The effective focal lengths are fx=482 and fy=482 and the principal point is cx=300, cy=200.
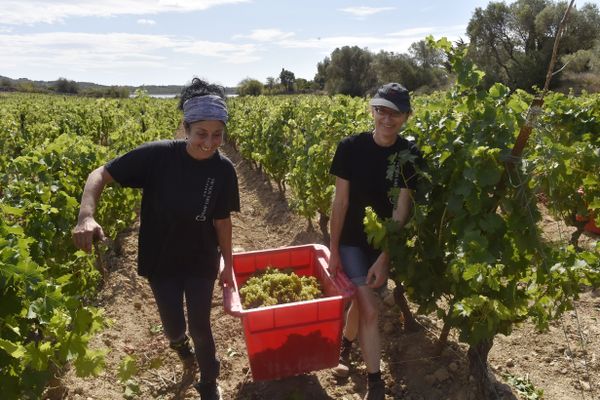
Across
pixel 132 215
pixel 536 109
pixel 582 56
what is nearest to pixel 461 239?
pixel 536 109

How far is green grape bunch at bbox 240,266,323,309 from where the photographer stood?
10.5 feet

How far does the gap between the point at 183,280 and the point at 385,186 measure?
1.40 metres

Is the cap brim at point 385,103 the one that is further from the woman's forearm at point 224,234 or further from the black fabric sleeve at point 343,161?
the woman's forearm at point 224,234

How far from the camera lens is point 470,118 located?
2.70 m

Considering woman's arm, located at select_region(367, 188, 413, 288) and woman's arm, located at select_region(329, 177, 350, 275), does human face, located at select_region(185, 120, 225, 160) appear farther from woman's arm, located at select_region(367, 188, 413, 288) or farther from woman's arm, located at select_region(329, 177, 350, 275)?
woman's arm, located at select_region(367, 188, 413, 288)

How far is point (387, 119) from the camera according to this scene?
2.86m

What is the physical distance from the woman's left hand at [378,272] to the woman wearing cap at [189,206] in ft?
2.96

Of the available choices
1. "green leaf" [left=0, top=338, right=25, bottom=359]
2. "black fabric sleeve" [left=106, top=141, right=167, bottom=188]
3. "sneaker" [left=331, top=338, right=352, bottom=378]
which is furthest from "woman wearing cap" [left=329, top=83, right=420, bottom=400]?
"green leaf" [left=0, top=338, right=25, bottom=359]

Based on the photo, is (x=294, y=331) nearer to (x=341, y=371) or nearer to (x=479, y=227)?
(x=341, y=371)

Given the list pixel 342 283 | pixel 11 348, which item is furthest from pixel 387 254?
pixel 11 348

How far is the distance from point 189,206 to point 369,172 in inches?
44.0

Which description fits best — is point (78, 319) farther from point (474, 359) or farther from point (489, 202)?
point (474, 359)

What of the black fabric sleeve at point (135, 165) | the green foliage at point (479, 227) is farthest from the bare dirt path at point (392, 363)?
the black fabric sleeve at point (135, 165)

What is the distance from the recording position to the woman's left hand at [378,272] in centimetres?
294
